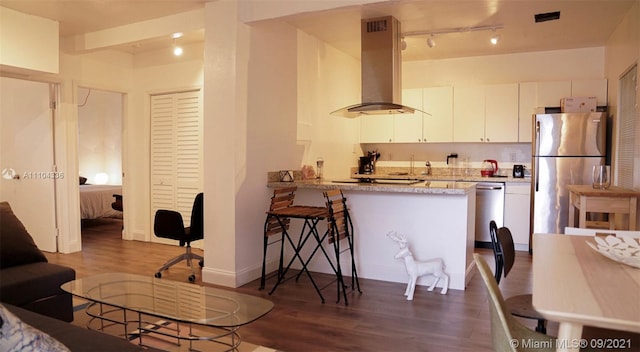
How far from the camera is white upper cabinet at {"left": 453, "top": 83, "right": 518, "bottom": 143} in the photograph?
579cm

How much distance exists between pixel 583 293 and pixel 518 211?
459cm

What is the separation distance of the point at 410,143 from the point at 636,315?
5564mm

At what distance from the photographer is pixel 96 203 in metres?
7.20

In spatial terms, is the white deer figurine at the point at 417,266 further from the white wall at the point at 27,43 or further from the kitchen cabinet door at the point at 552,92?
the white wall at the point at 27,43

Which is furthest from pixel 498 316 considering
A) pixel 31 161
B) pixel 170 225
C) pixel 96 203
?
pixel 96 203

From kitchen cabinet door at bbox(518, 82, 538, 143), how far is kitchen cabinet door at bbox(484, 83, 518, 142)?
5cm

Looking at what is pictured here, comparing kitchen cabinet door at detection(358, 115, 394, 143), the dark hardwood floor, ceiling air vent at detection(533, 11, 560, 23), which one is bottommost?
the dark hardwood floor

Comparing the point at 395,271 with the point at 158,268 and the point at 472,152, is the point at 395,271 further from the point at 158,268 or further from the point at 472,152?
the point at 472,152

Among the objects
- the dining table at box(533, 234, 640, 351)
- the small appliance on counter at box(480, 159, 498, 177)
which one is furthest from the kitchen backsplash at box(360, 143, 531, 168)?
the dining table at box(533, 234, 640, 351)

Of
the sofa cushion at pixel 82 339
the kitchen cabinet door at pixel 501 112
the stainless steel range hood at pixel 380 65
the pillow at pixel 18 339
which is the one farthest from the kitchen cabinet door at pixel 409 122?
the pillow at pixel 18 339

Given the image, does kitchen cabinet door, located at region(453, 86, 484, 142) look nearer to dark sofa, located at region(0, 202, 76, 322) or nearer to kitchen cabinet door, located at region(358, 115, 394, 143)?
kitchen cabinet door, located at region(358, 115, 394, 143)

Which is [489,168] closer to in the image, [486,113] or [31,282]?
[486,113]

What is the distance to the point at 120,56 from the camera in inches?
234

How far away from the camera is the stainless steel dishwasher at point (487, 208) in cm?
562
